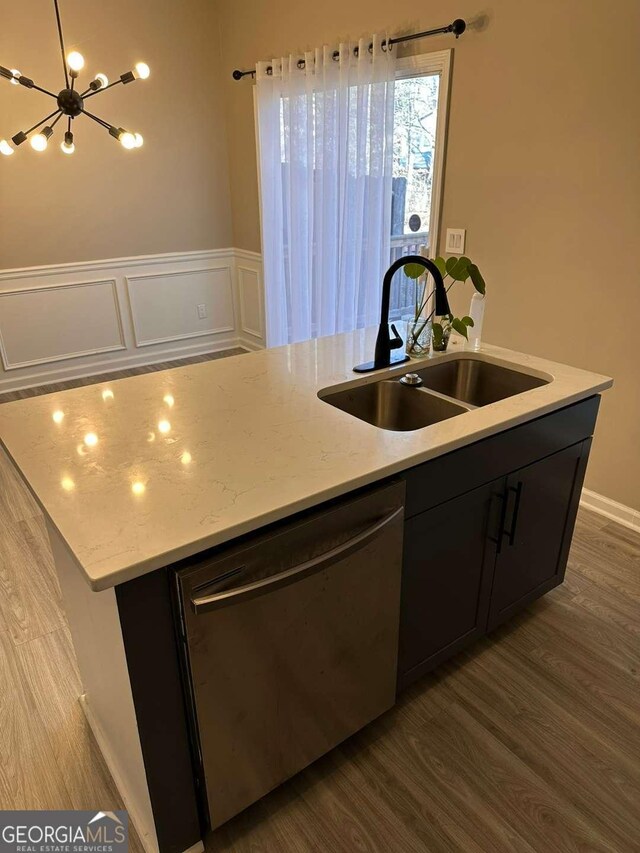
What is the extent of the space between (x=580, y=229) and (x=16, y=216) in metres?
3.63

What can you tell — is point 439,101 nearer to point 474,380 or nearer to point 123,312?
point 474,380

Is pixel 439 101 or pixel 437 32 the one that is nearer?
pixel 437 32

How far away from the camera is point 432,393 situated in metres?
1.82

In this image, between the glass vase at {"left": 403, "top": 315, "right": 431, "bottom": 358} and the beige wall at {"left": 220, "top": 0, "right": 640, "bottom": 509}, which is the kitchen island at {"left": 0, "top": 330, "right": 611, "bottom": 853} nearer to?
the glass vase at {"left": 403, "top": 315, "right": 431, "bottom": 358}

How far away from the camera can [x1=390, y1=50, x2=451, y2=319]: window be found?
302 cm

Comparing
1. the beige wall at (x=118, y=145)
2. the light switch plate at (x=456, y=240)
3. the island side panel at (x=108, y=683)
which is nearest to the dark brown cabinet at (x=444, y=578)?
the island side panel at (x=108, y=683)

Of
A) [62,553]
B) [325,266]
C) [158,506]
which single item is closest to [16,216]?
[325,266]

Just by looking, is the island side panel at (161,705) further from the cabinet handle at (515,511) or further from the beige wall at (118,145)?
the beige wall at (118,145)

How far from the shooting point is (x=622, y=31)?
2.25 m

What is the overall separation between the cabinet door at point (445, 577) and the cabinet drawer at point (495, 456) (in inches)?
1.2

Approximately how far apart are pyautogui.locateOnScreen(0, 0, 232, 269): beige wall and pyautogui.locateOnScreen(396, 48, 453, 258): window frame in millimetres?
2006

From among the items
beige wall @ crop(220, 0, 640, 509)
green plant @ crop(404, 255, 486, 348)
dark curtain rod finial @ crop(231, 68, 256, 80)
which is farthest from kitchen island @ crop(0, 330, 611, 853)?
dark curtain rod finial @ crop(231, 68, 256, 80)

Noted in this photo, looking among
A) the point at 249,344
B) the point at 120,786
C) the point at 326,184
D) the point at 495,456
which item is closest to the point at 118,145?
the point at 326,184

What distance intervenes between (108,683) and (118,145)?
4057mm
